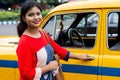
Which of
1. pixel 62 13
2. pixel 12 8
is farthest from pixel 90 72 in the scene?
pixel 12 8

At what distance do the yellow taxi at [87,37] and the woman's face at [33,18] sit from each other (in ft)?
2.91

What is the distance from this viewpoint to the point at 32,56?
3.21 m

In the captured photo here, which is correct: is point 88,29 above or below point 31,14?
below

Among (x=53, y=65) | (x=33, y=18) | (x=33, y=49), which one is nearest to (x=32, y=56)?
(x=33, y=49)

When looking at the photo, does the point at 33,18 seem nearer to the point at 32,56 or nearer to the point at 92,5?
the point at 32,56

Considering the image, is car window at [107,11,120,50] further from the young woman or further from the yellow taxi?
the young woman

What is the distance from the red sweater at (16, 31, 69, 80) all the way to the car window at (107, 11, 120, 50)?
2.78ft

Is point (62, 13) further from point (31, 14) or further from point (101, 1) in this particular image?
point (31, 14)

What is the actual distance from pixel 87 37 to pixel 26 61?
4.00 feet

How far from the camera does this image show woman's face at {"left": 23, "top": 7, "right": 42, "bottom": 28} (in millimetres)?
3238

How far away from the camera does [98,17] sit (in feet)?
12.9

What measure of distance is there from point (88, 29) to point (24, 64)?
1186mm

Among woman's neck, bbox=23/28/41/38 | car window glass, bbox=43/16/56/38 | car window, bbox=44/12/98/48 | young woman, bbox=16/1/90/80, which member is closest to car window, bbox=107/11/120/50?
car window, bbox=44/12/98/48

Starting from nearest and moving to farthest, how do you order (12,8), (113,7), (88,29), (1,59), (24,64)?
(24,64) → (113,7) → (88,29) → (1,59) → (12,8)
